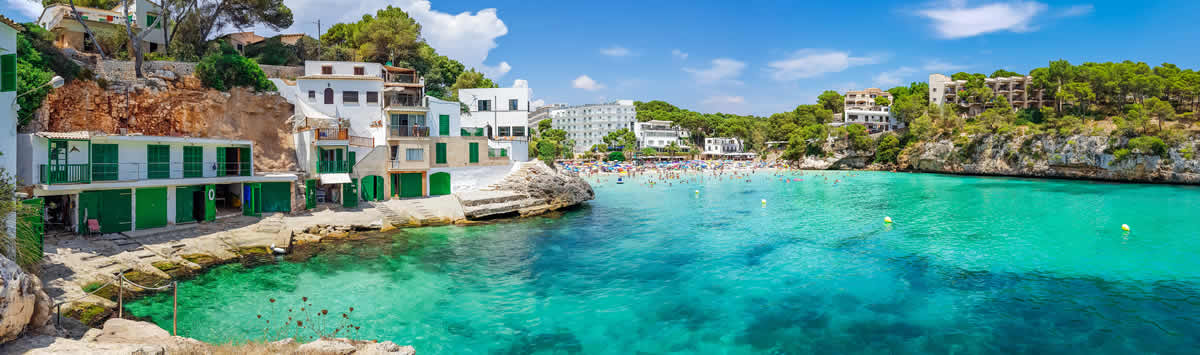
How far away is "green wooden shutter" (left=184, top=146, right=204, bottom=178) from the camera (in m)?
22.0

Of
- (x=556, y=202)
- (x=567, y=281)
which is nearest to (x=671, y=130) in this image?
(x=556, y=202)

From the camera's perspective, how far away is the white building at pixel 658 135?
11212 centimetres

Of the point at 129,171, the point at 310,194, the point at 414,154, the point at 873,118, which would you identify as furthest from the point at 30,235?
the point at 873,118

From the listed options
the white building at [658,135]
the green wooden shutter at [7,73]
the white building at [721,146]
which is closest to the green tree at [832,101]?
the white building at [721,146]

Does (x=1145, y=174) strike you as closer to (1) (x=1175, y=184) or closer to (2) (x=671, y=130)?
(1) (x=1175, y=184)

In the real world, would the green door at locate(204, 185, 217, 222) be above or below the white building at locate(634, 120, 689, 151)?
below

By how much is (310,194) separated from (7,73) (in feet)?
48.0

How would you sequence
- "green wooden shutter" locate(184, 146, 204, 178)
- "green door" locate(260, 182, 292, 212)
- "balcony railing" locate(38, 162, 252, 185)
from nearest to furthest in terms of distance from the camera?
"balcony railing" locate(38, 162, 252, 185) → "green wooden shutter" locate(184, 146, 204, 178) → "green door" locate(260, 182, 292, 212)

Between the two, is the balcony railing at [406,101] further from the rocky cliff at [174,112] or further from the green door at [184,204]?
the green door at [184,204]

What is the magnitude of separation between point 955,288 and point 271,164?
33093 mm

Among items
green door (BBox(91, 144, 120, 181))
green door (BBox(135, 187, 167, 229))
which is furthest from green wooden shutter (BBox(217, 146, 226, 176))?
green door (BBox(91, 144, 120, 181))

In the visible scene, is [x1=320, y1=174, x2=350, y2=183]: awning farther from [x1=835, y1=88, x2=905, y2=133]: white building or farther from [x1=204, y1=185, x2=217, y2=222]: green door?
[x1=835, y1=88, x2=905, y2=133]: white building

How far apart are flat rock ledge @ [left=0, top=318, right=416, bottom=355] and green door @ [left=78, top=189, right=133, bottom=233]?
477 inches

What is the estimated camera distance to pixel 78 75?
24.3 meters
